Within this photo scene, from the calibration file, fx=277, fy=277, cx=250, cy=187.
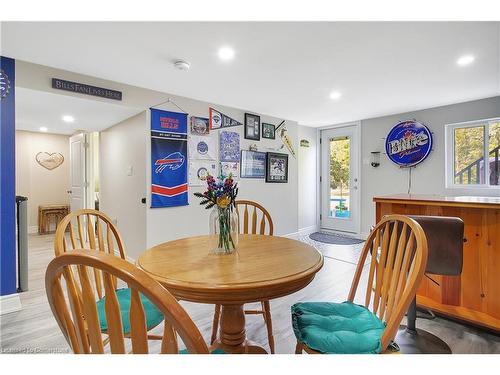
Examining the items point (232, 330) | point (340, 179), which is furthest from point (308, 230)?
point (232, 330)

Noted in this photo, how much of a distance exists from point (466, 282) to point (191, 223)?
2998 mm

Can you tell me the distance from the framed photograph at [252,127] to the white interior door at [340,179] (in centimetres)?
196

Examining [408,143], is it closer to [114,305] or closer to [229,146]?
[229,146]

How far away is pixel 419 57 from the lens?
2.49 m

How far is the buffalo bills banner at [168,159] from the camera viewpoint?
340 centimetres

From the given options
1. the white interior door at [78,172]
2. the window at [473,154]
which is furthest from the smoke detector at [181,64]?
the window at [473,154]

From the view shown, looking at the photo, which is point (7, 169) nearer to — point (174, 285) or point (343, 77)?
point (174, 285)

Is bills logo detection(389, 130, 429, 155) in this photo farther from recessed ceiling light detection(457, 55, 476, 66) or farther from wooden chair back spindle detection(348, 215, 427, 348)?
wooden chair back spindle detection(348, 215, 427, 348)

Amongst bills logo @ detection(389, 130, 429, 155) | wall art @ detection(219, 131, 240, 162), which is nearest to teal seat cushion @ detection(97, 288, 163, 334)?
wall art @ detection(219, 131, 240, 162)

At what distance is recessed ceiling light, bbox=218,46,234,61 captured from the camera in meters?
2.31

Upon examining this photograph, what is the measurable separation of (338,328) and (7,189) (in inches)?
111

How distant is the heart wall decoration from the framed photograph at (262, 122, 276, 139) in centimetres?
463

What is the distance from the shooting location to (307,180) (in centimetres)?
575

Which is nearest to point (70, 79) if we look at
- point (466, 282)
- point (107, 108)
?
point (107, 108)
